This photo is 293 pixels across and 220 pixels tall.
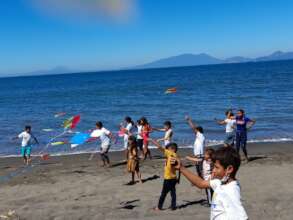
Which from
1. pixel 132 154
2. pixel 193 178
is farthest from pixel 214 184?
pixel 132 154

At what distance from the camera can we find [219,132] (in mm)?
25250

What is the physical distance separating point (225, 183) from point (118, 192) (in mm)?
8208

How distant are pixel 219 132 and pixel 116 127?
8.06 m

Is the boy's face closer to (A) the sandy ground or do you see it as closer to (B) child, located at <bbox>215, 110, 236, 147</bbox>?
(A) the sandy ground

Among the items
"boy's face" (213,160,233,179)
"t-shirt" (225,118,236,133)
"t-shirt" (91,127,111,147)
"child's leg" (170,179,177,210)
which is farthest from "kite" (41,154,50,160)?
"boy's face" (213,160,233,179)

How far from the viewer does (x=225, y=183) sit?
14.0ft

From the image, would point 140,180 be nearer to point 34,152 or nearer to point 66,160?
point 66,160

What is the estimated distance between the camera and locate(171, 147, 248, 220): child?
409 centimetres

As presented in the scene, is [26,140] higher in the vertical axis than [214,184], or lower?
lower

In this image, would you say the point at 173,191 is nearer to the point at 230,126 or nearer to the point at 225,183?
the point at 225,183

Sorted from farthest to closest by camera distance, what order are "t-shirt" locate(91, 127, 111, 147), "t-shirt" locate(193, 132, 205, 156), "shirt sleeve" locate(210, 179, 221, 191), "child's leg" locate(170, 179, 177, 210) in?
"t-shirt" locate(91, 127, 111, 147) → "t-shirt" locate(193, 132, 205, 156) → "child's leg" locate(170, 179, 177, 210) → "shirt sleeve" locate(210, 179, 221, 191)

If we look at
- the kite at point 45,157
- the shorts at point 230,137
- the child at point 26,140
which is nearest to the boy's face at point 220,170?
the shorts at point 230,137

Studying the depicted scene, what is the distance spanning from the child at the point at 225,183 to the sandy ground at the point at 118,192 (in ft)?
17.8

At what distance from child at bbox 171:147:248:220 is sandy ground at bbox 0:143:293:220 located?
5413mm
